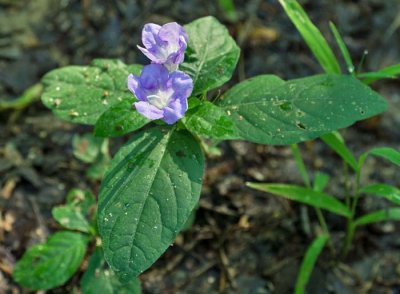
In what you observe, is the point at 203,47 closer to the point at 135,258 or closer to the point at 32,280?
the point at 135,258

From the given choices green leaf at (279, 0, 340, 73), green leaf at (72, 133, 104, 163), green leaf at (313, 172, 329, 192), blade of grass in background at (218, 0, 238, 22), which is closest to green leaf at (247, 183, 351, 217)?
green leaf at (313, 172, 329, 192)

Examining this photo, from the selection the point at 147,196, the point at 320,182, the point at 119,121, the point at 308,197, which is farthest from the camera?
the point at 320,182

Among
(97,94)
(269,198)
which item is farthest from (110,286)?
(269,198)

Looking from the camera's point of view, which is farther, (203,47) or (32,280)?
(32,280)

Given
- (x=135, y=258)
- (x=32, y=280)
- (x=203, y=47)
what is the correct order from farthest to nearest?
(x=32, y=280), (x=203, y=47), (x=135, y=258)

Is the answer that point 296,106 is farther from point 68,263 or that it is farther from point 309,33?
point 68,263

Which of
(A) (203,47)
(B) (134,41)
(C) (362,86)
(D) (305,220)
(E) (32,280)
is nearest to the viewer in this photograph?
(C) (362,86)

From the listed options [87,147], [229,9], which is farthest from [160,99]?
[229,9]

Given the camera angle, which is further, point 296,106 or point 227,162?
point 227,162
